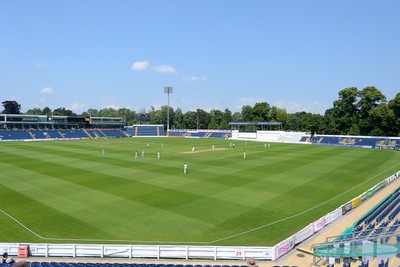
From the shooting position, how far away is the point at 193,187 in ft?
85.6

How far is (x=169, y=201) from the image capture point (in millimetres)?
21875

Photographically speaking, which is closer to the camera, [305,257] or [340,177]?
[305,257]

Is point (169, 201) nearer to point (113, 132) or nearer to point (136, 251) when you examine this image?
point (136, 251)

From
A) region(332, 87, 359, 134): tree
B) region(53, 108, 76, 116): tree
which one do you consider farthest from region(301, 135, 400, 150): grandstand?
region(53, 108, 76, 116): tree

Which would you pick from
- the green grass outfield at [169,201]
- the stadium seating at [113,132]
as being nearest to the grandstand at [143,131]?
the stadium seating at [113,132]

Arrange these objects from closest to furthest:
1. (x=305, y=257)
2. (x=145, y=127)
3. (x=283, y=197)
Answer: (x=305, y=257) → (x=283, y=197) → (x=145, y=127)

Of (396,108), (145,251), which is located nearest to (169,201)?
(145,251)

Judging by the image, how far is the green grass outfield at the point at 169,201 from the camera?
16438 mm

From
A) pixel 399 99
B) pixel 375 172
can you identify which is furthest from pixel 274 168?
pixel 399 99

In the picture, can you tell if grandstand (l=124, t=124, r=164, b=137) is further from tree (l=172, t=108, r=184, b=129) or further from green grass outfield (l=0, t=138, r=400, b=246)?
green grass outfield (l=0, t=138, r=400, b=246)

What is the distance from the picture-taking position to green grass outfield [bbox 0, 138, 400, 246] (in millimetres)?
16438

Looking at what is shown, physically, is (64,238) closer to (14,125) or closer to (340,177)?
(340,177)

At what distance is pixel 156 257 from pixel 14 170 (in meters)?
28.5

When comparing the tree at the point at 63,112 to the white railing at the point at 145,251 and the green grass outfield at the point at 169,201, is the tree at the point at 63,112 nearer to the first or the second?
the green grass outfield at the point at 169,201
